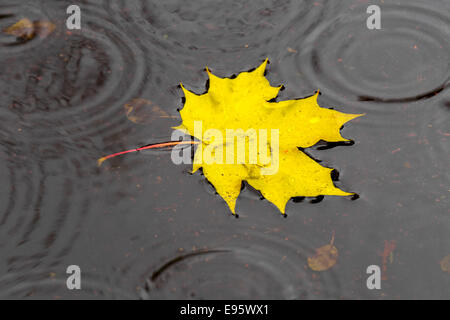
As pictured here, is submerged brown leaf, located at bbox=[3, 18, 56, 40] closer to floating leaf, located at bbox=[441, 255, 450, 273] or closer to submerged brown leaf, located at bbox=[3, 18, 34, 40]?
submerged brown leaf, located at bbox=[3, 18, 34, 40]

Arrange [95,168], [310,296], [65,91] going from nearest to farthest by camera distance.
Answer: [310,296], [95,168], [65,91]

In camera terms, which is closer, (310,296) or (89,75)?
(310,296)

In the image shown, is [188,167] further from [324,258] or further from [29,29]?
[29,29]

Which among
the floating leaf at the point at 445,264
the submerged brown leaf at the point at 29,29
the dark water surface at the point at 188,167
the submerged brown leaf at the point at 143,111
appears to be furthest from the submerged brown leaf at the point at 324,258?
the submerged brown leaf at the point at 29,29

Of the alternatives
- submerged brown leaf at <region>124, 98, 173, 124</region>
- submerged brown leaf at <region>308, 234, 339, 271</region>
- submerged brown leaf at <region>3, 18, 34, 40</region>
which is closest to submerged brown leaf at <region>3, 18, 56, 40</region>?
submerged brown leaf at <region>3, 18, 34, 40</region>

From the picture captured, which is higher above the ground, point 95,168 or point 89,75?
point 89,75

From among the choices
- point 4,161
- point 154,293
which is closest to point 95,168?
point 4,161
